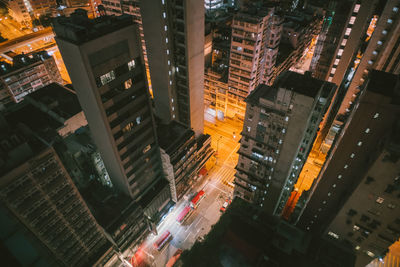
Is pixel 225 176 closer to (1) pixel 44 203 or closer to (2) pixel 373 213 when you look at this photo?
(2) pixel 373 213

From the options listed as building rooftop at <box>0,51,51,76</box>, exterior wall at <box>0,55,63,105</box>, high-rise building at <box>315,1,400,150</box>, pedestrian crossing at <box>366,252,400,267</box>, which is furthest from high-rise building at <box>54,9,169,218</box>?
pedestrian crossing at <box>366,252,400,267</box>

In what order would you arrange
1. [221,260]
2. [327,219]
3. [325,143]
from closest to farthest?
[221,260] < [327,219] < [325,143]

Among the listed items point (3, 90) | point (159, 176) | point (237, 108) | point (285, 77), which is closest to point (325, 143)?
point (237, 108)

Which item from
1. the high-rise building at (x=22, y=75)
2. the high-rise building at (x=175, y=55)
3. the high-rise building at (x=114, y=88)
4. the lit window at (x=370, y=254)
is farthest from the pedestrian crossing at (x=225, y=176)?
the high-rise building at (x=22, y=75)

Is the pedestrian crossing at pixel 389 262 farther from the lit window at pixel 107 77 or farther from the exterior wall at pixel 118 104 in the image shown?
the lit window at pixel 107 77

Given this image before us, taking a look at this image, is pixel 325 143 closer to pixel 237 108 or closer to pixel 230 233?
pixel 237 108
